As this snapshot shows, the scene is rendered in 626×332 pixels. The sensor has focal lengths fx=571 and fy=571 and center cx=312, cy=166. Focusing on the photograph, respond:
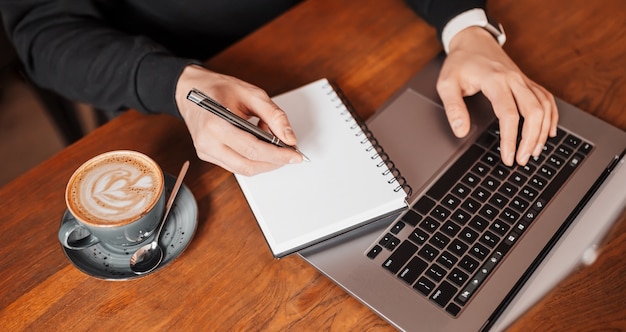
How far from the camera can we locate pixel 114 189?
2.19 ft

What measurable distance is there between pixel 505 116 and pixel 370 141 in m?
0.19

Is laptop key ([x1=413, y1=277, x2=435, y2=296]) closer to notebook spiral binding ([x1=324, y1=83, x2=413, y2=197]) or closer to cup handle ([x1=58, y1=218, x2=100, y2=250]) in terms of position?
notebook spiral binding ([x1=324, y1=83, x2=413, y2=197])

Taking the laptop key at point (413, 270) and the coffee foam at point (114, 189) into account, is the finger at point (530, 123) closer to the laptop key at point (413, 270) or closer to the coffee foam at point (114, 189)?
the laptop key at point (413, 270)

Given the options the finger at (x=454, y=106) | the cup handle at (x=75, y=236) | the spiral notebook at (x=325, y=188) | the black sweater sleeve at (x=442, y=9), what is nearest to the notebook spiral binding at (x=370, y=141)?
the spiral notebook at (x=325, y=188)

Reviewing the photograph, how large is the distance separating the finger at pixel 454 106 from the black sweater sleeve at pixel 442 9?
0.42ft

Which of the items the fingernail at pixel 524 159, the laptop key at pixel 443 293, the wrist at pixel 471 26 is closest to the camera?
the laptop key at pixel 443 293

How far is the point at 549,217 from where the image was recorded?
71cm

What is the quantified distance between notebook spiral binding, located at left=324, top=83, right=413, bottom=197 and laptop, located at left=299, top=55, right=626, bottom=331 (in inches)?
1.0

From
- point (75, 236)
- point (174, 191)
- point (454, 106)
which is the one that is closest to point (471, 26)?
point (454, 106)

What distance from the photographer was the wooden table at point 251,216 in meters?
0.66

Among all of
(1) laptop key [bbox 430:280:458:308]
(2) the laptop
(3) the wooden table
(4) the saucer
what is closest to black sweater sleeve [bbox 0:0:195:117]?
(3) the wooden table

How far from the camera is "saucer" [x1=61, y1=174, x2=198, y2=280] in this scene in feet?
2.22

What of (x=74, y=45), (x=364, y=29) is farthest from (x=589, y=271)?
(x=74, y=45)

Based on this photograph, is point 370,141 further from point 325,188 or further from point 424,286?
point 424,286
